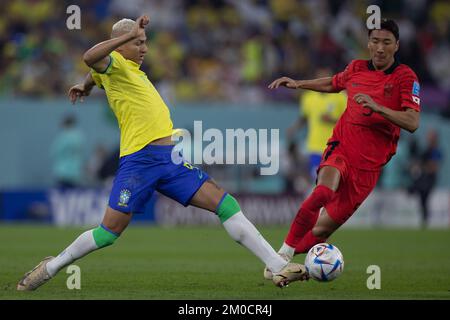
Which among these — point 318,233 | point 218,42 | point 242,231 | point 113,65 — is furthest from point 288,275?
point 218,42

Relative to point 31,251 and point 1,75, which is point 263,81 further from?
point 31,251

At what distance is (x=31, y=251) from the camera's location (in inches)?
564

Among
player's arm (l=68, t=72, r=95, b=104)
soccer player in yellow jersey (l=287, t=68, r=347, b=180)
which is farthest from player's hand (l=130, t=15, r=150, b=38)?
soccer player in yellow jersey (l=287, t=68, r=347, b=180)

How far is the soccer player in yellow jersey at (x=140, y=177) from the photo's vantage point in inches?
351

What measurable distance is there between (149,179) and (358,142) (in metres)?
2.23

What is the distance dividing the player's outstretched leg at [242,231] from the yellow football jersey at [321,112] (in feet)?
27.0

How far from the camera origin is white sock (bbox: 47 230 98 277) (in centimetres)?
896

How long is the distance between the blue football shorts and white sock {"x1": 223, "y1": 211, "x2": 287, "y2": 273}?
46 centimetres

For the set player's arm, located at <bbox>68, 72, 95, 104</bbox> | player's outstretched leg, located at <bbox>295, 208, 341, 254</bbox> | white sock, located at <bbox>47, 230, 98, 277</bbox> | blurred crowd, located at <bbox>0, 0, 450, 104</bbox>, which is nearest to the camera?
white sock, located at <bbox>47, 230, 98, 277</bbox>

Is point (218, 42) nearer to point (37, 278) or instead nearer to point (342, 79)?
point (342, 79)

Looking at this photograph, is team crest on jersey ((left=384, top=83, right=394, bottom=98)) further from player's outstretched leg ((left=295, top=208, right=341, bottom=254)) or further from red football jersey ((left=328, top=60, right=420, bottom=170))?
player's outstretched leg ((left=295, top=208, right=341, bottom=254))

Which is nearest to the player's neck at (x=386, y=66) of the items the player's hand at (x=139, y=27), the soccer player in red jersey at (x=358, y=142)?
the soccer player in red jersey at (x=358, y=142)
